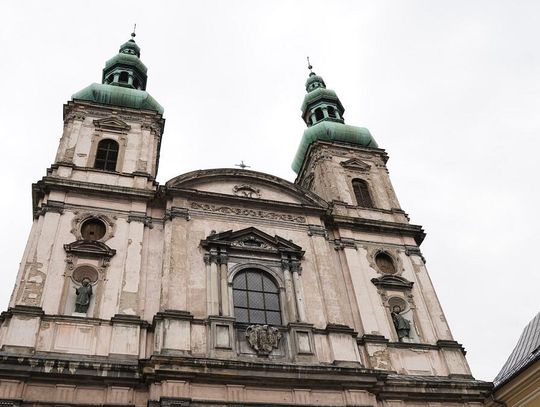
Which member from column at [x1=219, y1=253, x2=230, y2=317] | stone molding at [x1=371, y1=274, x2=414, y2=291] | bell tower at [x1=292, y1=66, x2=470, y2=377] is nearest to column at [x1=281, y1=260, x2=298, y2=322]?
column at [x1=219, y1=253, x2=230, y2=317]

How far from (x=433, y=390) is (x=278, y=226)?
255 inches

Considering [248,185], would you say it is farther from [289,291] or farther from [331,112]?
[331,112]

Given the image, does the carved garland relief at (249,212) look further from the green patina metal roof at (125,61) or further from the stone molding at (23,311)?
the green patina metal roof at (125,61)

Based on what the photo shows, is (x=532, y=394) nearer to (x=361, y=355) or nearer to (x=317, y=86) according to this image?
(x=361, y=355)

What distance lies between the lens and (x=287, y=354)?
1423cm

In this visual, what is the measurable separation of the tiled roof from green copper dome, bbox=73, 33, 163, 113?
560 inches

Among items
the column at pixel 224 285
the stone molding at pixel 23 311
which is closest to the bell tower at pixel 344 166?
the column at pixel 224 285

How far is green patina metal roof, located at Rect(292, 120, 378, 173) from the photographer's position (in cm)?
2289

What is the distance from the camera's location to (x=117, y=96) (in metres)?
20.5

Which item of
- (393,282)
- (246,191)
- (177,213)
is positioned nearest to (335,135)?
(246,191)

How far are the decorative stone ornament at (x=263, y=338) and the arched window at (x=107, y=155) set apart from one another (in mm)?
7545

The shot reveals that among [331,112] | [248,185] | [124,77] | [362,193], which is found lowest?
[248,185]

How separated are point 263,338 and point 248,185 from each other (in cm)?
620

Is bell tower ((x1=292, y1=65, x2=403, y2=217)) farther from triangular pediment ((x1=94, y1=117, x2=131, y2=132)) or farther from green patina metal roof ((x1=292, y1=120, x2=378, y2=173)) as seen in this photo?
triangular pediment ((x1=94, y1=117, x2=131, y2=132))
